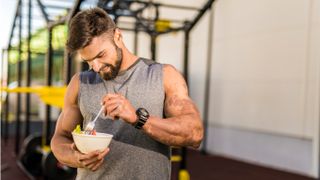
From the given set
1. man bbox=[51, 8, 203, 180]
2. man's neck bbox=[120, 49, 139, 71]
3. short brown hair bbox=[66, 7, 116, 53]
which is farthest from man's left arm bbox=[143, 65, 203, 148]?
short brown hair bbox=[66, 7, 116, 53]

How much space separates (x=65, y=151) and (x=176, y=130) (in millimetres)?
379

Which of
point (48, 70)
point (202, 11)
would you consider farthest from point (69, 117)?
point (48, 70)

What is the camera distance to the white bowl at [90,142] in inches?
46.3

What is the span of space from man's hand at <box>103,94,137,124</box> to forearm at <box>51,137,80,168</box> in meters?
0.19

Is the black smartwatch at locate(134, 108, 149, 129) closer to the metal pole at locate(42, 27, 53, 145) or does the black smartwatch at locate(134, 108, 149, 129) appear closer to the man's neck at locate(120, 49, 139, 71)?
the man's neck at locate(120, 49, 139, 71)

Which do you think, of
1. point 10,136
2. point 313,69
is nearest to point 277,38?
point 313,69

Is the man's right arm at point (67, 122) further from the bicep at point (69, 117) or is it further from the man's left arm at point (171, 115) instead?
the man's left arm at point (171, 115)

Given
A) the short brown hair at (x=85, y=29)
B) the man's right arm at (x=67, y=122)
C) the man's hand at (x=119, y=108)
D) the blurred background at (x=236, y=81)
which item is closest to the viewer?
the man's hand at (x=119, y=108)

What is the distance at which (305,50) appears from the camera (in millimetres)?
4965

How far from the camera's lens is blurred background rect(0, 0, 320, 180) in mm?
4660

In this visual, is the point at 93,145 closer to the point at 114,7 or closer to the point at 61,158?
the point at 61,158

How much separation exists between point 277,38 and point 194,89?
1966 mm

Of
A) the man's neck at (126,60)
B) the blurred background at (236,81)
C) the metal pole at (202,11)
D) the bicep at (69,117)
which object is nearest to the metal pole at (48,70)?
the blurred background at (236,81)

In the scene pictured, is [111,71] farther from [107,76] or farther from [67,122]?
[67,122]
